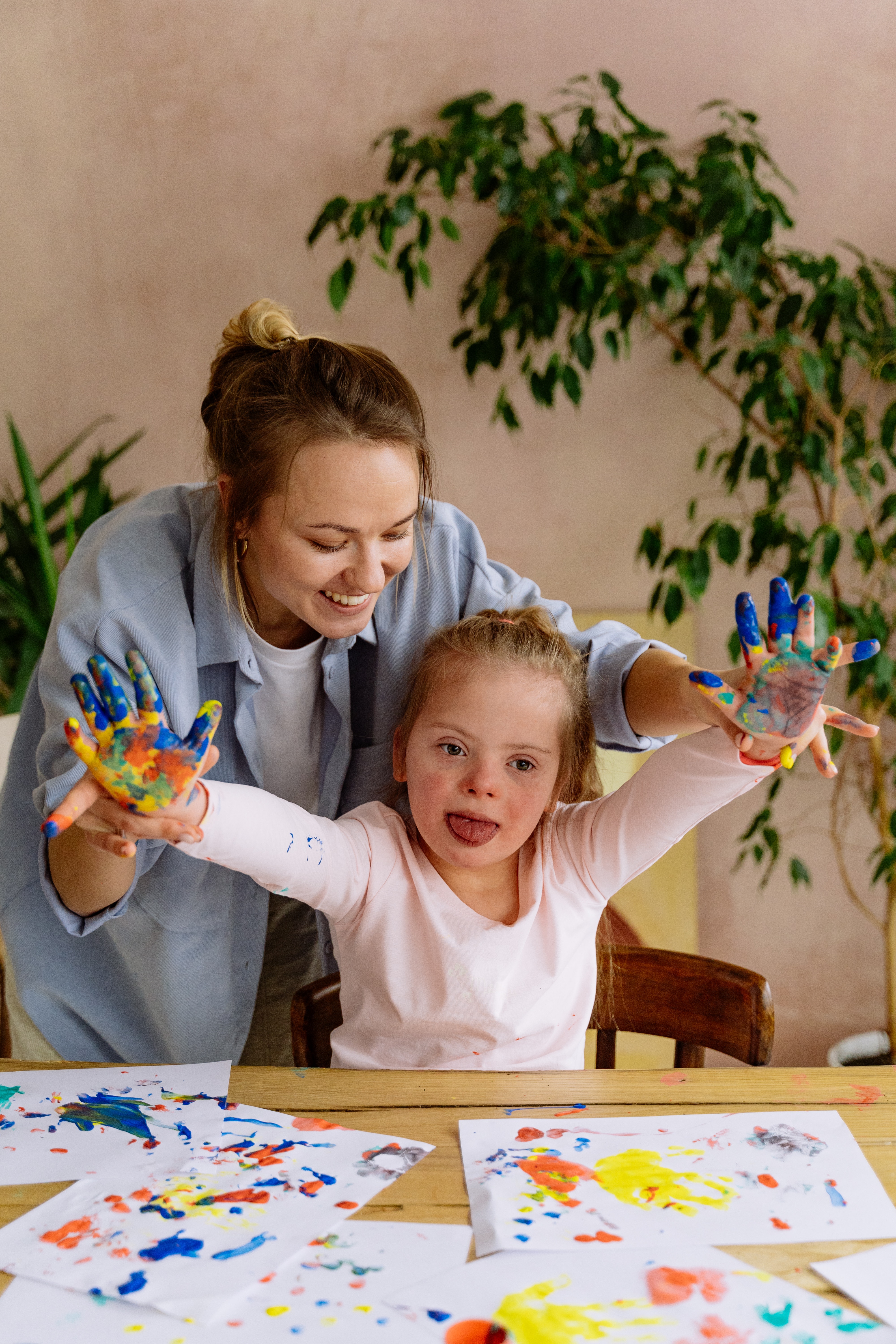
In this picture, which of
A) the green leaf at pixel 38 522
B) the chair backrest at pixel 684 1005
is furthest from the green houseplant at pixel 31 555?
the chair backrest at pixel 684 1005

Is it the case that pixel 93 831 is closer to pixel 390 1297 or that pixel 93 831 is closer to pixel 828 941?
pixel 390 1297

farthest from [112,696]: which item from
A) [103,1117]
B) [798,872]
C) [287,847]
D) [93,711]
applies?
[798,872]

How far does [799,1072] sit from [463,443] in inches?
63.3

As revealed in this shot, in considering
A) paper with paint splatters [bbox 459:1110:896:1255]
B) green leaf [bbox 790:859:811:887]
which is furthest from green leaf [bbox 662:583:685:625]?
paper with paint splatters [bbox 459:1110:896:1255]

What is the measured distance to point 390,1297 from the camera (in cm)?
66

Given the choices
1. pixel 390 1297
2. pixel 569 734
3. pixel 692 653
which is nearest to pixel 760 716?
pixel 569 734

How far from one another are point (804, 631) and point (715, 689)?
9cm

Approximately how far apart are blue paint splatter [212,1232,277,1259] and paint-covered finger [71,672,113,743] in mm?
380

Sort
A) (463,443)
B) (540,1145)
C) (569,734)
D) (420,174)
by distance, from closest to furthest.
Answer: (540,1145), (569,734), (420,174), (463,443)

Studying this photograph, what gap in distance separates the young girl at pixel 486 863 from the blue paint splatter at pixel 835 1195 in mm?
350

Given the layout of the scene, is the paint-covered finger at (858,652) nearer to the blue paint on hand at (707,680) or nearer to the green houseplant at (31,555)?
the blue paint on hand at (707,680)

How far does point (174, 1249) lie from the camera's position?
0.70m

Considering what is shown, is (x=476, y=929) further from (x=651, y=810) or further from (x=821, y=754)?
(x=821, y=754)

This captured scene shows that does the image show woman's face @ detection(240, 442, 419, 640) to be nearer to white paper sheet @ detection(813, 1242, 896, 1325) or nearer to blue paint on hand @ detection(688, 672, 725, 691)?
blue paint on hand @ detection(688, 672, 725, 691)
